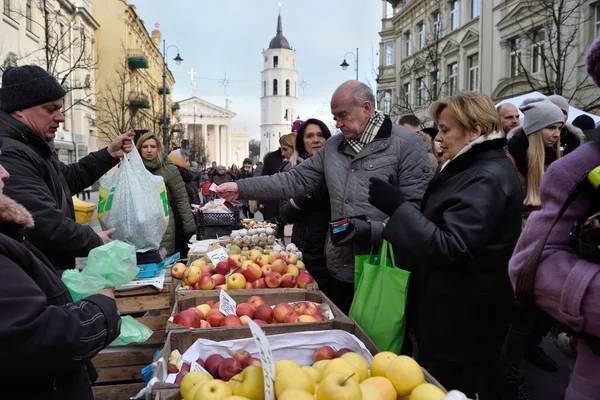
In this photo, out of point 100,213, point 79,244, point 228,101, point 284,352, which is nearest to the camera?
point 284,352

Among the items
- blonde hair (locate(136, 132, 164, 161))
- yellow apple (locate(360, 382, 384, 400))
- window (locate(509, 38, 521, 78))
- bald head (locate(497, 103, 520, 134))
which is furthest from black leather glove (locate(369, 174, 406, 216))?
window (locate(509, 38, 521, 78))

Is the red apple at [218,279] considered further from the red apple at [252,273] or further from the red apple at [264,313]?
the red apple at [264,313]

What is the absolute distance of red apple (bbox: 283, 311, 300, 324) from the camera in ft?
8.67

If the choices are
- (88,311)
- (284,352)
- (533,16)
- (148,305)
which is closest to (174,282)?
(148,305)

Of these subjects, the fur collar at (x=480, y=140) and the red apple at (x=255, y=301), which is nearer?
the fur collar at (x=480, y=140)

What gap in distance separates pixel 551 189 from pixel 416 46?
29273 millimetres

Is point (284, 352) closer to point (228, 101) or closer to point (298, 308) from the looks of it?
point (298, 308)

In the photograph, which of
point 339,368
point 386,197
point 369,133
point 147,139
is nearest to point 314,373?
point 339,368

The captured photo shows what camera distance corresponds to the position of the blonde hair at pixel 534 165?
392cm

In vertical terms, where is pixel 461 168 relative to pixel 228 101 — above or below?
below

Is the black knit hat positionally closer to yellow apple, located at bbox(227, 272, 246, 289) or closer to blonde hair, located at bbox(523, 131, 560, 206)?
yellow apple, located at bbox(227, 272, 246, 289)

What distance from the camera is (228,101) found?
105 meters

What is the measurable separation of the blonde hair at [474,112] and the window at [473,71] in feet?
68.3

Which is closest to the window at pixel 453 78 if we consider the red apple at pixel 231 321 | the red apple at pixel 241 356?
the red apple at pixel 231 321
